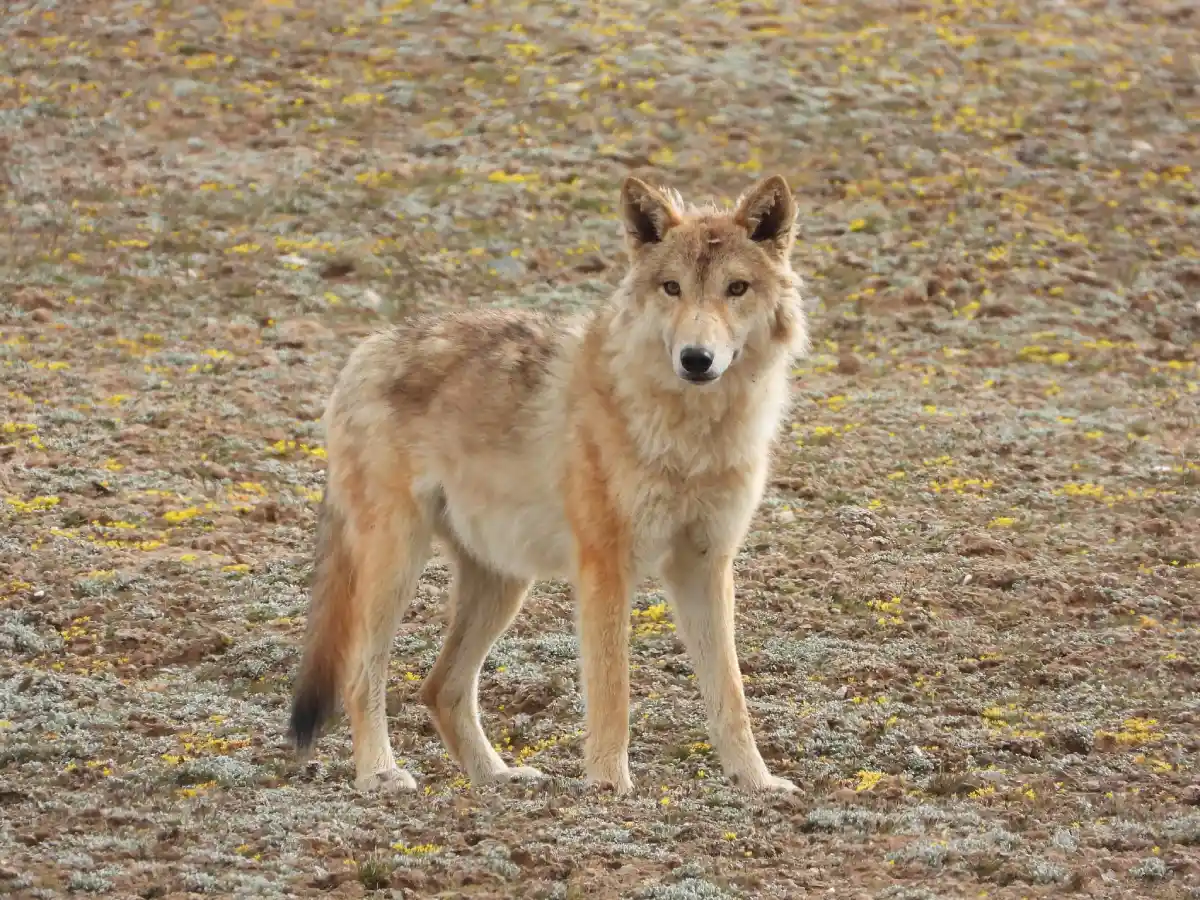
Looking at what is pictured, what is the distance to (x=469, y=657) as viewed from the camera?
680cm

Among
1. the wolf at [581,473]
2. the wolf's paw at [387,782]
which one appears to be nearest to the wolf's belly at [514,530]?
the wolf at [581,473]

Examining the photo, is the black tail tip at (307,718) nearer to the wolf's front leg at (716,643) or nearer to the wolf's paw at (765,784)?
the wolf's front leg at (716,643)

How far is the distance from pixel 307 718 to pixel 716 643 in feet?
5.91

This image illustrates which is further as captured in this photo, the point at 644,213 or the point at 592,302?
the point at 592,302

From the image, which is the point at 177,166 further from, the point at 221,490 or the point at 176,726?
the point at 176,726

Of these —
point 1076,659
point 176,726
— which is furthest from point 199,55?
point 1076,659

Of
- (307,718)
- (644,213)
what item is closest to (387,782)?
(307,718)

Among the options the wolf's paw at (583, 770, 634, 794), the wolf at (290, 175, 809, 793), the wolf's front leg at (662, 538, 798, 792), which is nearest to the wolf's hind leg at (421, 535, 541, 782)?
the wolf at (290, 175, 809, 793)

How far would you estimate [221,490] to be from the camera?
9461mm

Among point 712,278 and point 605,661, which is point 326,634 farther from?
point 712,278

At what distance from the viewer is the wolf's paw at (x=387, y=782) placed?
19.8 feet

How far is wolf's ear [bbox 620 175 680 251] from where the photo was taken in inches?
A: 246

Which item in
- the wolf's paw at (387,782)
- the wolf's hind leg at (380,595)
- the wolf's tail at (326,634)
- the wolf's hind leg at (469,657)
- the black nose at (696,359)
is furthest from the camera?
the wolf's hind leg at (469,657)

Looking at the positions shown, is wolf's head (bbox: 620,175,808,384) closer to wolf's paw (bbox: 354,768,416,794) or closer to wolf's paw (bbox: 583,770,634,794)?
wolf's paw (bbox: 583,770,634,794)
